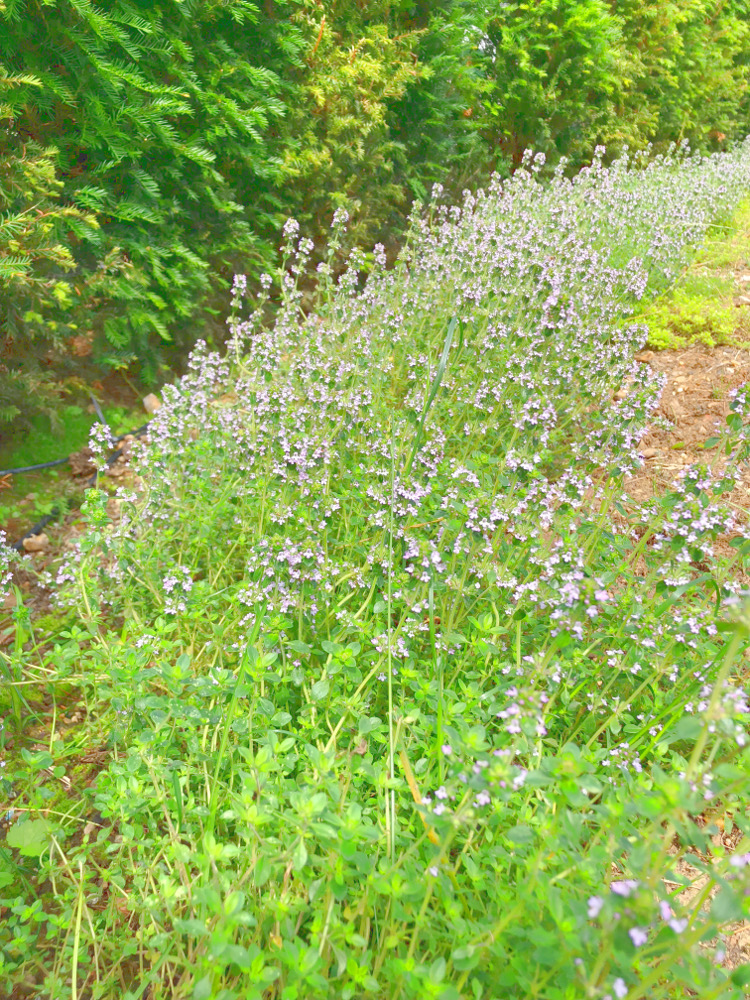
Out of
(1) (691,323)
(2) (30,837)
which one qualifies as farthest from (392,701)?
(1) (691,323)

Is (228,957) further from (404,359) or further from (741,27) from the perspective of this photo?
(741,27)

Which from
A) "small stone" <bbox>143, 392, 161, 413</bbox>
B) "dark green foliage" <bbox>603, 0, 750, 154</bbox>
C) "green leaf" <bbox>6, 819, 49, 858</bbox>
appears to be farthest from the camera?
"dark green foliage" <bbox>603, 0, 750, 154</bbox>

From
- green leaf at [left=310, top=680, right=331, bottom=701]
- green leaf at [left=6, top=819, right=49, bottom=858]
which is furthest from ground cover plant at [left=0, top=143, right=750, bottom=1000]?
green leaf at [left=310, top=680, right=331, bottom=701]

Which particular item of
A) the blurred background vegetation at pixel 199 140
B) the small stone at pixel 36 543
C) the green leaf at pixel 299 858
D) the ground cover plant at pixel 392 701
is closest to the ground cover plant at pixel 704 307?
the ground cover plant at pixel 392 701

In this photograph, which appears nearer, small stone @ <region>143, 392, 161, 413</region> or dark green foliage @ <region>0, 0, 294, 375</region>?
dark green foliage @ <region>0, 0, 294, 375</region>

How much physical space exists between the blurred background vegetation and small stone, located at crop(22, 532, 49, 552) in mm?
711

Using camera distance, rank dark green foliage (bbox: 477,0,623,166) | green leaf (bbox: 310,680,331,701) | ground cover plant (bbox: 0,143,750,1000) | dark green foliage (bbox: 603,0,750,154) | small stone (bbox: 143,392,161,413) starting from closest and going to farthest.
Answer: ground cover plant (bbox: 0,143,750,1000)
green leaf (bbox: 310,680,331,701)
small stone (bbox: 143,392,161,413)
dark green foliage (bbox: 477,0,623,166)
dark green foliage (bbox: 603,0,750,154)

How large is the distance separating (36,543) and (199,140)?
2639 mm

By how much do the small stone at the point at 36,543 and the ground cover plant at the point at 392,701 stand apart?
0.61 m

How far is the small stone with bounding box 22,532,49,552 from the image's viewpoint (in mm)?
3404

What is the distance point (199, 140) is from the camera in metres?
4.05

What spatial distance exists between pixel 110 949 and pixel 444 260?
383cm

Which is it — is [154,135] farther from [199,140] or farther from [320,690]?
[320,690]

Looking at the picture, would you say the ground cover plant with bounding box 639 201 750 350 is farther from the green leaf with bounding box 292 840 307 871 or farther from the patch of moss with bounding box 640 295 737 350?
the green leaf with bounding box 292 840 307 871
